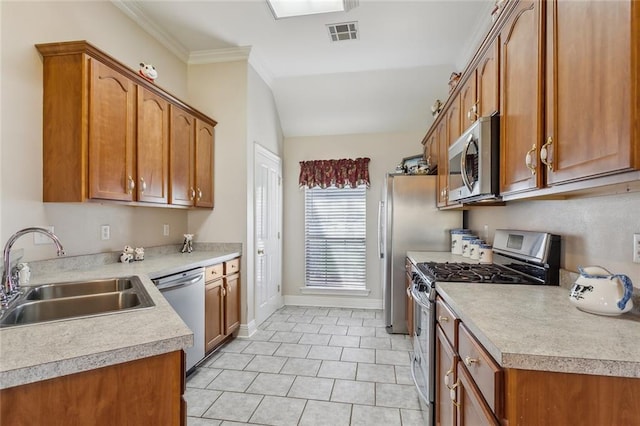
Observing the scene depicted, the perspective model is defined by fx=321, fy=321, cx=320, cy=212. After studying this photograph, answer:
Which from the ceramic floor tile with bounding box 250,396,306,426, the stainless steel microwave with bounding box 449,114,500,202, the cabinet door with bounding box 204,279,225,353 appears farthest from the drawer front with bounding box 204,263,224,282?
the stainless steel microwave with bounding box 449,114,500,202

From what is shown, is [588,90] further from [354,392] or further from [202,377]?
[202,377]

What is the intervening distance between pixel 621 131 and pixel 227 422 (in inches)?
93.5

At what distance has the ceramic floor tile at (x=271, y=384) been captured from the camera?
238 cm

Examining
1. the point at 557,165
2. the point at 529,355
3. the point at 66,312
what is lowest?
the point at 66,312

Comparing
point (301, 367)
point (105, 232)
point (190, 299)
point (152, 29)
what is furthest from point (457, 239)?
point (152, 29)

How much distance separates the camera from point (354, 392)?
93.1 inches

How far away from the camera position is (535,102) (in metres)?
1.34

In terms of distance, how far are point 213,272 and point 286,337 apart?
44.9 inches

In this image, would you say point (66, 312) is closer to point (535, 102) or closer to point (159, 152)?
point (159, 152)

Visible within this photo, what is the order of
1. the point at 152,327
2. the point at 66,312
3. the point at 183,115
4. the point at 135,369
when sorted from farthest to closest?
the point at 183,115, the point at 66,312, the point at 152,327, the point at 135,369

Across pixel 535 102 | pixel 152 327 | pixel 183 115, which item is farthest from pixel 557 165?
pixel 183 115

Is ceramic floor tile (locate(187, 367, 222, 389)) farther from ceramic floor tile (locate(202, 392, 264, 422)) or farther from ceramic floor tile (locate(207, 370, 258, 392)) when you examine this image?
ceramic floor tile (locate(202, 392, 264, 422))

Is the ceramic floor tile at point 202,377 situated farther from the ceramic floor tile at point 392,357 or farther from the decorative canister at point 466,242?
the decorative canister at point 466,242

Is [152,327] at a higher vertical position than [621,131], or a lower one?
lower
